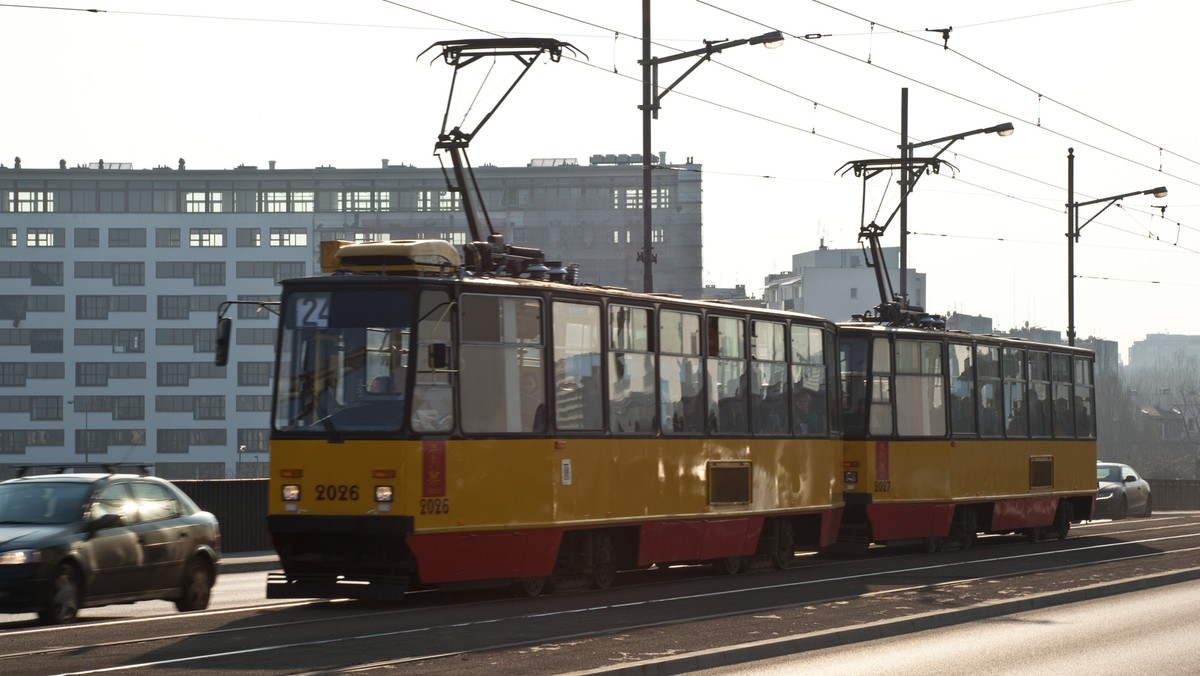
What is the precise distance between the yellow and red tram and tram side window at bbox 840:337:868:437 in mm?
6118

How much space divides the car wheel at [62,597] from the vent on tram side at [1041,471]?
20.6 m

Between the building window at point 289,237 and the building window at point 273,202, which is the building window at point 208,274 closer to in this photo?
the building window at point 289,237

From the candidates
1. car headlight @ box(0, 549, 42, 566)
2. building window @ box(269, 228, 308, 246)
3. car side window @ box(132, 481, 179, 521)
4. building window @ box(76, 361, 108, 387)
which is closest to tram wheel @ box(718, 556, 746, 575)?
car side window @ box(132, 481, 179, 521)

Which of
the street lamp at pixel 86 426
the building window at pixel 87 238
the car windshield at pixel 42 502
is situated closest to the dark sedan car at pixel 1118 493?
the car windshield at pixel 42 502

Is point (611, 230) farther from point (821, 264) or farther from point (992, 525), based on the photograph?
point (992, 525)

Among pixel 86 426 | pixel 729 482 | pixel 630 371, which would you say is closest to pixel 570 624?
pixel 630 371

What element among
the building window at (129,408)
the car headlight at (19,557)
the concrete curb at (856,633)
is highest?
the building window at (129,408)

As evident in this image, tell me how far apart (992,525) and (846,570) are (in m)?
8.42

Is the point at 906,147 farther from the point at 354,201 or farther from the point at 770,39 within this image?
the point at 354,201

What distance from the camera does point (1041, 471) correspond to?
33250mm

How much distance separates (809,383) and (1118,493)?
24301mm

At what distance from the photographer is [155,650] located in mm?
13289

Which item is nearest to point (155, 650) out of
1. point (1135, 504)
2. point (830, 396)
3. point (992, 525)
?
point (830, 396)

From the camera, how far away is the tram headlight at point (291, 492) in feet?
56.5
